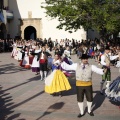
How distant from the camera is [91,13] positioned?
75.9 feet

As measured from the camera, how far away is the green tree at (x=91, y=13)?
21.8 m

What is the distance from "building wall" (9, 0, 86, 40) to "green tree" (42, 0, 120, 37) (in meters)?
7.06

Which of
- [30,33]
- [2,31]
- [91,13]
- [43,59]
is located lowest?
[43,59]

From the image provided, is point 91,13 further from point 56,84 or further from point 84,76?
point 84,76

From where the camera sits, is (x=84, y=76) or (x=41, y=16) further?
(x=41, y=16)

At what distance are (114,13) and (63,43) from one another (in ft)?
28.5

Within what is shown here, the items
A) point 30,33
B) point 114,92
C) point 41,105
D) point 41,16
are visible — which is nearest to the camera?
point 114,92

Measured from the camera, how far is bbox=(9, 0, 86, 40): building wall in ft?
110

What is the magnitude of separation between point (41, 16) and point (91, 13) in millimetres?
11736

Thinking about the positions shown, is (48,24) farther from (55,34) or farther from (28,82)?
(28,82)

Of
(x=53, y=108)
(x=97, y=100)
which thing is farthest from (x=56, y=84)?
(x=97, y=100)

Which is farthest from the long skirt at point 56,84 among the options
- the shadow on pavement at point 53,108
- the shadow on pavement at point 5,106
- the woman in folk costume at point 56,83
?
the shadow on pavement at point 5,106

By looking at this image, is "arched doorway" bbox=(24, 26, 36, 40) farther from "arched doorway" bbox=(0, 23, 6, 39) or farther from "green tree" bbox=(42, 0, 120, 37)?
"green tree" bbox=(42, 0, 120, 37)

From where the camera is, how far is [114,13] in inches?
877
